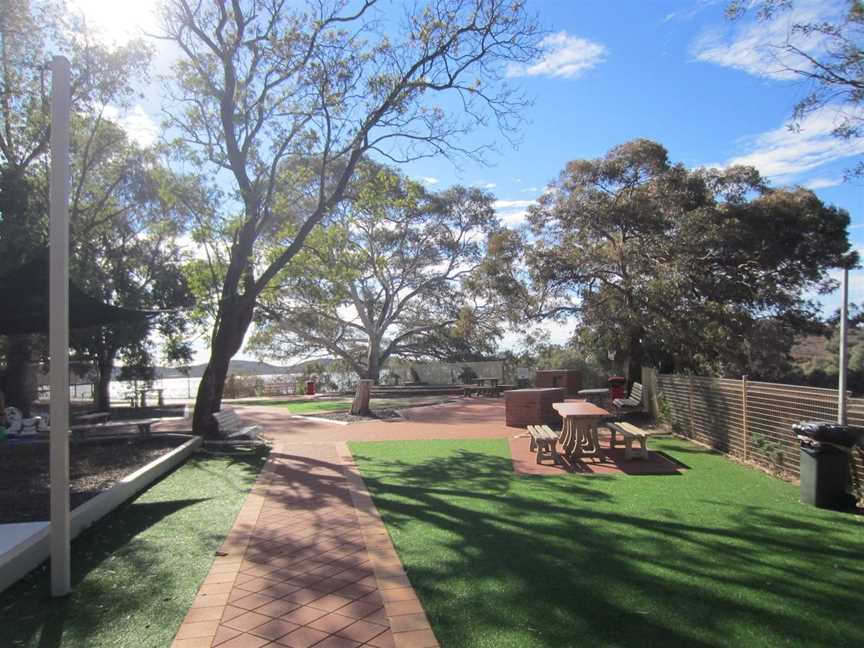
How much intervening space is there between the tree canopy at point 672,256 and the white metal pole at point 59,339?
12897 mm

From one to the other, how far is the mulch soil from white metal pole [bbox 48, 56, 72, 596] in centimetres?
247

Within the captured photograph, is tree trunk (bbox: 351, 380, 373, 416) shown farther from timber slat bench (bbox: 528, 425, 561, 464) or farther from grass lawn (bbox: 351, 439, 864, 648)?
grass lawn (bbox: 351, 439, 864, 648)

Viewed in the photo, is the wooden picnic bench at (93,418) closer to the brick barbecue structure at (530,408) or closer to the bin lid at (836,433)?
the brick barbecue structure at (530,408)

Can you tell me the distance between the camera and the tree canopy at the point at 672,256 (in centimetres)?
1534

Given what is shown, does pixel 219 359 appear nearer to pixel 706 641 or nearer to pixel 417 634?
pixel 417 634

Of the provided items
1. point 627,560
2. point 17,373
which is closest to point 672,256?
point 627,560

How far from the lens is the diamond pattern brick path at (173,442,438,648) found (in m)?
3.85

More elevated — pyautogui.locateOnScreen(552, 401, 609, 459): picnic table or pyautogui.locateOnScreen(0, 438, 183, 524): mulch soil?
pyautogui.locateOnScreen(552, 401, 609, 459): picnic table

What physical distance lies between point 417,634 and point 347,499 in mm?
4028

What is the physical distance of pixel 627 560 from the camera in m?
5.12

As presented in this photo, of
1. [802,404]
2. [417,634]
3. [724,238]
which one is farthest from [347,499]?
[724,238]

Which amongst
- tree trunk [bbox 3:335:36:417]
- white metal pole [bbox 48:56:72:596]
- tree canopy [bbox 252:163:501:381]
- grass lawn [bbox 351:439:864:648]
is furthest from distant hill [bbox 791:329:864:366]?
white metal pole [bbox 48:56:72:596]

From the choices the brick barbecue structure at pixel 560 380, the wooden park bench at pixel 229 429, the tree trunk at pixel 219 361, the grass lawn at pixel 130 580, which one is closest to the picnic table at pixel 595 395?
the brick barbecue structure at pixel 560 380

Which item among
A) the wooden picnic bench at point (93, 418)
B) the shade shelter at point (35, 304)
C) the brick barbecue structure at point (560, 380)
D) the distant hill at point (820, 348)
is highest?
the shade shelter at point (35, 304)
